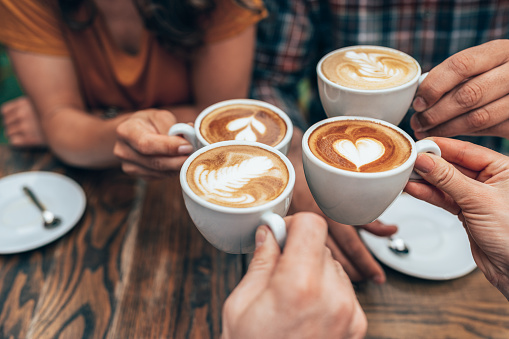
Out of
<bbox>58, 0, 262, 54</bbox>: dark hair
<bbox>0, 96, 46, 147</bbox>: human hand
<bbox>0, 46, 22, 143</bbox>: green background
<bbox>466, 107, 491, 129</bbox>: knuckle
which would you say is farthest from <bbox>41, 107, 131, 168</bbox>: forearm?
<bbox>0, 46, 22, 143</bbox>: green background

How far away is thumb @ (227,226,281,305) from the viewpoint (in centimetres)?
50

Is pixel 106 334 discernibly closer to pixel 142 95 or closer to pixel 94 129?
pixel 94 129

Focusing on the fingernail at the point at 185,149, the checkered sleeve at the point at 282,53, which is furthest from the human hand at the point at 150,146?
the checkered sleeve at the point at 282,53

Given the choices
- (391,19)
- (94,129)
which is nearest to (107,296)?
(94,129)

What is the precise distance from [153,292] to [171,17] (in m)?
0.84

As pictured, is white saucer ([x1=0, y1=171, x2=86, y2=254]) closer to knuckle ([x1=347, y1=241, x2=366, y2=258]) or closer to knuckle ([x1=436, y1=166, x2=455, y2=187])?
knuckle ([x1=347, y1=241, x2=366, y2=258])

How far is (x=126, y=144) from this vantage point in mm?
918

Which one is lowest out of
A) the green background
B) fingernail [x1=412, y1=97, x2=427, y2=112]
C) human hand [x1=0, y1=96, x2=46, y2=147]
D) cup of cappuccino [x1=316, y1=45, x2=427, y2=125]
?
the green background

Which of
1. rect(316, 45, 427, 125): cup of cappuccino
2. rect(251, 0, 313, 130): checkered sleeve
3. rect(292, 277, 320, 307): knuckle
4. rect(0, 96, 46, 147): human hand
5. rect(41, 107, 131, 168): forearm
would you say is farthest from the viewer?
rect(251, 0, 313, 130): checkered sleeve

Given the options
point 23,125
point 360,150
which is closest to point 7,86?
point 23,125

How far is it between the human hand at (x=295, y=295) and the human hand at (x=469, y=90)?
0.45 metres

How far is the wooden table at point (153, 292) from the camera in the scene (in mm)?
783

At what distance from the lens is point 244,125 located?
0.78 m

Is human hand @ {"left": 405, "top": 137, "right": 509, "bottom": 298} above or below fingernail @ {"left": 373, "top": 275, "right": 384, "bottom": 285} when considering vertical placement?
above
